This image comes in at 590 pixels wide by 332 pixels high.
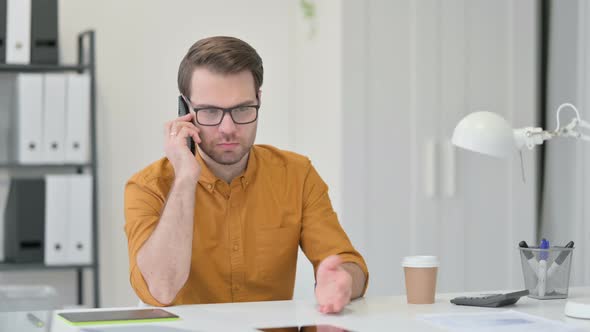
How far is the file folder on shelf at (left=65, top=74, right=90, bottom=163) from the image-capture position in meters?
3.51

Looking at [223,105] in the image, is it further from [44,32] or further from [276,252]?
[44,32]

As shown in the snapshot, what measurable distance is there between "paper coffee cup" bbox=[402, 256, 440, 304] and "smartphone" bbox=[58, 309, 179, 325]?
1.77ft

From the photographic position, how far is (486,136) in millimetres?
1888

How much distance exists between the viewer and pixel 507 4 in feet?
12.2

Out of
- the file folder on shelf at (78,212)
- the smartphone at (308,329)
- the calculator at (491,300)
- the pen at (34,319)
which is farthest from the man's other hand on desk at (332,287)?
the file folder on shelf at (78,212)

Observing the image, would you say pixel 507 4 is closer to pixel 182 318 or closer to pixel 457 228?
pixel 457 228

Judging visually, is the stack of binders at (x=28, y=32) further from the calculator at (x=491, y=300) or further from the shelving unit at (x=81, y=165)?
the calculator at (x=491, y=300)

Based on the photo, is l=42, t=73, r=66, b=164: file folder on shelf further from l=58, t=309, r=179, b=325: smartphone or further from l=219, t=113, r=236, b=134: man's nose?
l=58, t=309, r=179, b=325: smartphone

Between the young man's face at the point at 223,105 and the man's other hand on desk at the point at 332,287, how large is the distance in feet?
1.35

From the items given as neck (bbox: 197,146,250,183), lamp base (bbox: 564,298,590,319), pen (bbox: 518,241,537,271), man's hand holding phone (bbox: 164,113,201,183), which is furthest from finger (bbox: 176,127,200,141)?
lamp base (bbox: 564,298,590,319)

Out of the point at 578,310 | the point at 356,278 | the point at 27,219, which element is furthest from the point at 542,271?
the point at 27,219

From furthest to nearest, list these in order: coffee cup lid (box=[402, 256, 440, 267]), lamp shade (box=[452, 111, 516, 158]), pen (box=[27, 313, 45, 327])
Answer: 1. coffee cup lid (box=[402, 256, 440, 267])
2. lamp shade (box=[452, 111, 516, 158])
3. pen (box=[27, 313, 45, 327])

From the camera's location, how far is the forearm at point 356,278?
82.2 inches

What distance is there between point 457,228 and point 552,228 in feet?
1.56
